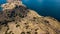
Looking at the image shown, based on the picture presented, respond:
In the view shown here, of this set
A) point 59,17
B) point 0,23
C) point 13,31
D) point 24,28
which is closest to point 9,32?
point 13,31

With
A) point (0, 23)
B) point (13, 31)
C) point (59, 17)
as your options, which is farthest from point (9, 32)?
point (59, 17)

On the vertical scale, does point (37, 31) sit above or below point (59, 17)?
above

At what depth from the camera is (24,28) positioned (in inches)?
3602

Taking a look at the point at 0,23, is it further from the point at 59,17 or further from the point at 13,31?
the point at 59,17

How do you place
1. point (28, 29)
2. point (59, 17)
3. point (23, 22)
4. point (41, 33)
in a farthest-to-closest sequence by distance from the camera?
point (59, 17), point (23, 22), point (28, 29), point (41, 33)

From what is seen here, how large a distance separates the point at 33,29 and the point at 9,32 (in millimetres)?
14716

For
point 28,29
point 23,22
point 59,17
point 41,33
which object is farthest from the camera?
point 59,17

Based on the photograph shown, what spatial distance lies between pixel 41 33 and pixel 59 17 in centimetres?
7350

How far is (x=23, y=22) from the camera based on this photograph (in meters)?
102

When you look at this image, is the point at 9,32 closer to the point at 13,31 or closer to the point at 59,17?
the point at 13,31

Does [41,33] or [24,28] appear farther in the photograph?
[24,28]

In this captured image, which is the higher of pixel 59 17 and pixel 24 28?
pixel 24 28

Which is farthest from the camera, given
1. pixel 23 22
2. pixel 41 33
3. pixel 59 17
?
pixel 59 17

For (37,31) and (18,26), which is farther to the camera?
(18,26)
